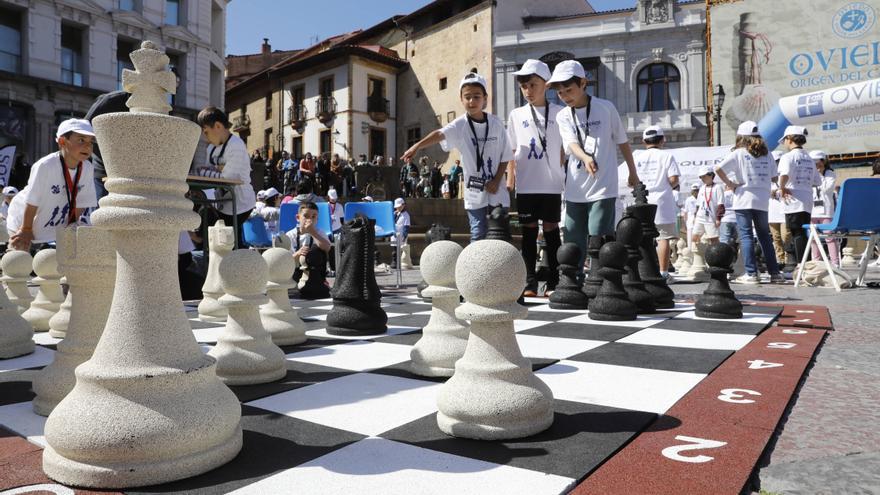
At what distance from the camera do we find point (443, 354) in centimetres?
199

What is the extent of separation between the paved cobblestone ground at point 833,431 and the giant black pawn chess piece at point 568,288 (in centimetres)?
142

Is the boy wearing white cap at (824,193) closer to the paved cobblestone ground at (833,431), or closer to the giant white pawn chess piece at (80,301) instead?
the paved cobblestone ground at (833,431)

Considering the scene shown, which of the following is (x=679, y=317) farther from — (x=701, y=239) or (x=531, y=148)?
(x=701, y=239)

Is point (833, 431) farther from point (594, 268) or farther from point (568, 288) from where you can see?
point (594, 268)

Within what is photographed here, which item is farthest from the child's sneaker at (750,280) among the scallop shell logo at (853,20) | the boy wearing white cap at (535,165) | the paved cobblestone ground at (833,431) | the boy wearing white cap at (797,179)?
the scallop shell logo at (853,20)

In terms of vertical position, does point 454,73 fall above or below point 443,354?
above

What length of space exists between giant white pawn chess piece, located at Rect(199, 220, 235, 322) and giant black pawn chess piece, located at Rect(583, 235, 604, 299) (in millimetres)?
2205

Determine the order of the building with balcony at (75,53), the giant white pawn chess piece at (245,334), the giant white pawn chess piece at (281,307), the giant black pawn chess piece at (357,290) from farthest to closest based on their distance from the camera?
the building with balcony at (75,53) < the giant black pawn chess piece at (357,290) < the giant white pawn chess piece at (281,307) < the giant white pawn chess piece at (245,334)

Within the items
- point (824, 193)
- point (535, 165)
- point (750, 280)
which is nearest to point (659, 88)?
point (824, 193)

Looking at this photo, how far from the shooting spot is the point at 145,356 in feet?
4.07

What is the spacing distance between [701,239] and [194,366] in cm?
709

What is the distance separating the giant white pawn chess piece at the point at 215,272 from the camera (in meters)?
3.21

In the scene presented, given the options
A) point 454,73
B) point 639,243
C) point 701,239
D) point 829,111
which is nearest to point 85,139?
point 639,243

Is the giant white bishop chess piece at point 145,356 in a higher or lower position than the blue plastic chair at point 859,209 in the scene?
lower
